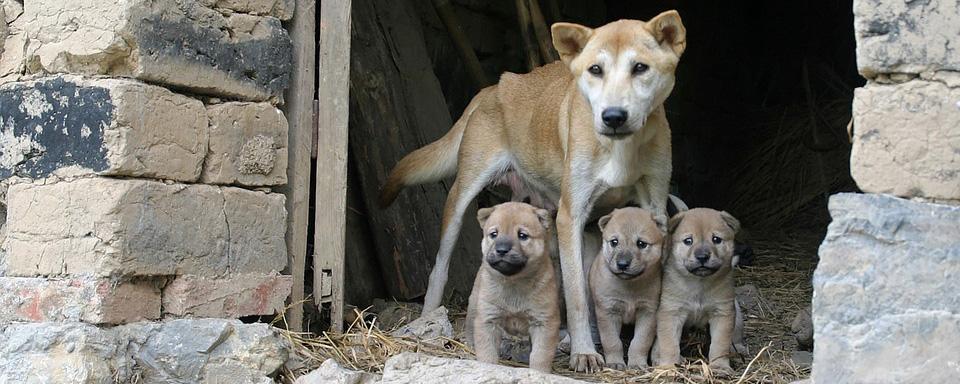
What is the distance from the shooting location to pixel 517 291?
510cm

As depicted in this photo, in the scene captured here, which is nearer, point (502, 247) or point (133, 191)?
point (133, 191)

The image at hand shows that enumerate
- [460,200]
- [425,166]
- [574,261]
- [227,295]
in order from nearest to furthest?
1. [227,295]
2. [574,261]
3. [460,200]
4. [425,166]

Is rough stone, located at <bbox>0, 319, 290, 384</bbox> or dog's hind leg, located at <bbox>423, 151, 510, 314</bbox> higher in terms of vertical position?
dog's hind leg, located at <bbox>423, 151, 510, 314</bbox>

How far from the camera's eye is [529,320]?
511 cm

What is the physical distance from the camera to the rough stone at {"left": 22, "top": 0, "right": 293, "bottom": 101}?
4480 millimetres

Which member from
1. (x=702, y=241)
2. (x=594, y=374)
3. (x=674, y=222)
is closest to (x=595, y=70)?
(x=674, y=222)

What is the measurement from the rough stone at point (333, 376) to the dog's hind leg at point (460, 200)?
177 cm

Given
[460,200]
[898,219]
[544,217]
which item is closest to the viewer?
[898,219]

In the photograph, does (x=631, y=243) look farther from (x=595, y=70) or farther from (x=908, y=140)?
(x=908, y=140)

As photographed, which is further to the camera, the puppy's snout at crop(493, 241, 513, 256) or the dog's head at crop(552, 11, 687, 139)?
the dog's head at crop(552, 11, 687, 139)

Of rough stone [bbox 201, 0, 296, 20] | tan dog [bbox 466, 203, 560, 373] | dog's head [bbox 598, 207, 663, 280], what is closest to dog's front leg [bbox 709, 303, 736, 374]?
dog's head [bbox 598, 207, 663, 280]

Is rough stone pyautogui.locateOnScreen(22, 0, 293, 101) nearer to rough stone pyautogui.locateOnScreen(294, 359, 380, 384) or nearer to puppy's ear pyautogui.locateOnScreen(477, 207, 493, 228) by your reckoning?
puppy's ear pyautogui.locateOnScreen(477, 207, 493, 228)

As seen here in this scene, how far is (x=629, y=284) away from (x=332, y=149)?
62.3 inches

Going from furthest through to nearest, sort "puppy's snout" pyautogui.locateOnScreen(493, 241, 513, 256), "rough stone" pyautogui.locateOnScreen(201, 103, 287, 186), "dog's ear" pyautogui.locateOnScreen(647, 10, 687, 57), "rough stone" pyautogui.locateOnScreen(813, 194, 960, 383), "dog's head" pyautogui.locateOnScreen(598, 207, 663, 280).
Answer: "dog's ear" pyautogui.locateOnScreen(647, 10, 687, 57) < "dog's head" pyautogui.locateOnScreen(598, 207, 663, 280) < "puppy's snout" pyautogui.locateOnScreen(493, 241, 513, 256) < "rough stone" pyautogui.locateOnScreen(201, 103, 287, 186) < "rough stone" pyautogui.locateOnScreen(813, 194, 960, 383)
